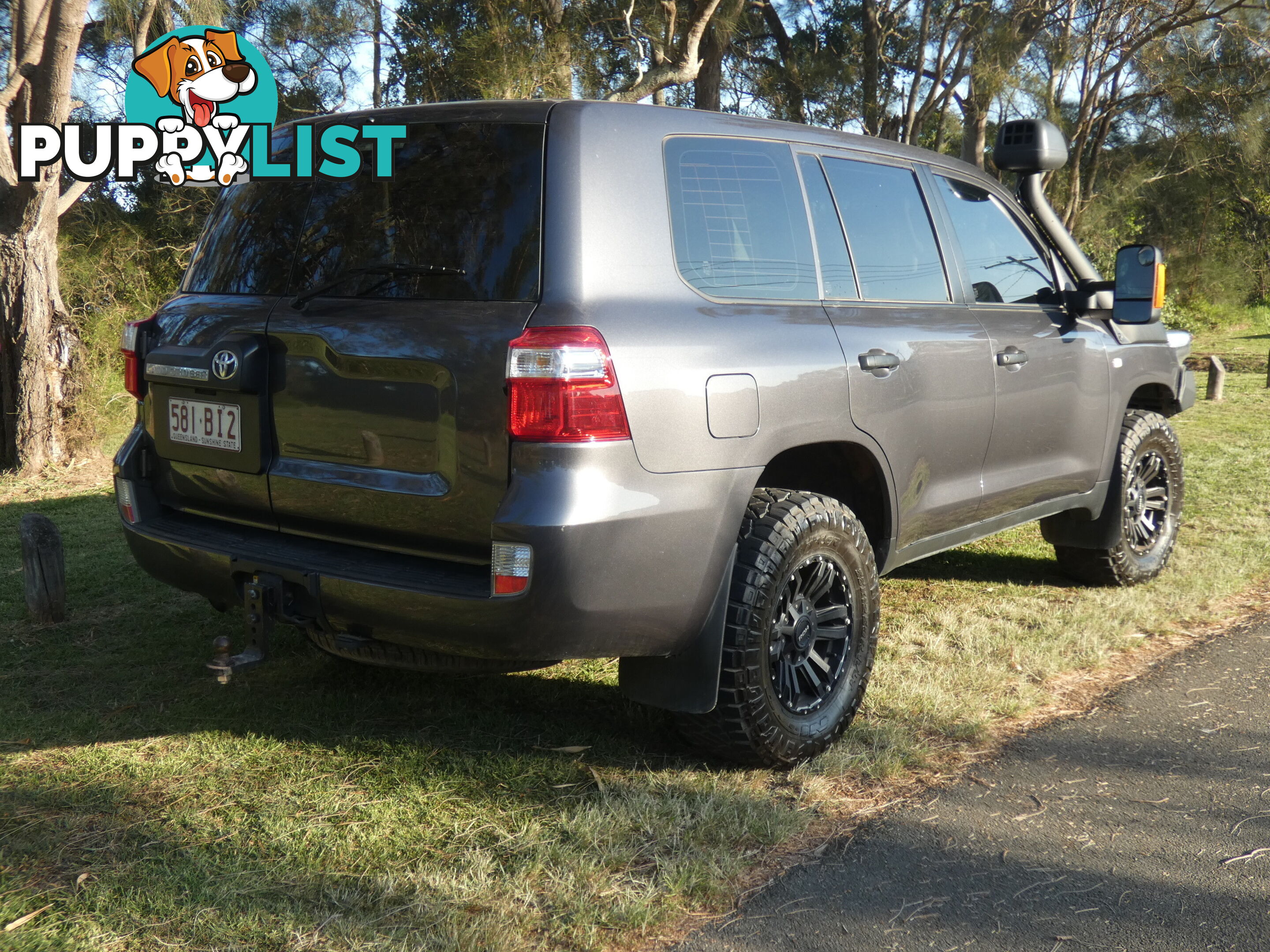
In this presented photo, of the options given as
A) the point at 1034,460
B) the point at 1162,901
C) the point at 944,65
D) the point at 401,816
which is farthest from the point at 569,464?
the point at 944,65

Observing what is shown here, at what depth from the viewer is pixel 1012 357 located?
13.7 feet

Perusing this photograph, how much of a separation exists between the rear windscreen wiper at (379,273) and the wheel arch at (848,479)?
115 centimetres

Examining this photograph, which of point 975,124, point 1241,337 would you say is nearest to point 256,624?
point 975,124

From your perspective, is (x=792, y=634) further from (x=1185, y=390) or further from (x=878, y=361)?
(x=1185, y=390)

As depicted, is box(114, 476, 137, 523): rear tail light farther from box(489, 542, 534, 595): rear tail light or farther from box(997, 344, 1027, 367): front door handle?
box(997, 344, 1027, 367): front door handle

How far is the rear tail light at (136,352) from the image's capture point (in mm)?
3490

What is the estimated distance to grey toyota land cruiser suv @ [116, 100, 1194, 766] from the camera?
2723mm

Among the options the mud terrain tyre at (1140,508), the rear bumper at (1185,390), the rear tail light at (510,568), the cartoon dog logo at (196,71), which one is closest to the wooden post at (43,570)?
the rear tail light at (510,568)

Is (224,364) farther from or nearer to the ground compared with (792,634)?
farther from the ground

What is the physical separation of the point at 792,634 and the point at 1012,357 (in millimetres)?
1537

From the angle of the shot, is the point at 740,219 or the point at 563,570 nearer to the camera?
the point at 563,570

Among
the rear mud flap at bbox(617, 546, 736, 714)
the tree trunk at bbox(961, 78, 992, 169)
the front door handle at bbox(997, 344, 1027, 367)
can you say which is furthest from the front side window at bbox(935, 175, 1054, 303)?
the tree trunk at bbox(961, 78, 992, 169)

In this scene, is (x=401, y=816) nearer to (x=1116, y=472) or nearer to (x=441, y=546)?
(x=441, y=546)

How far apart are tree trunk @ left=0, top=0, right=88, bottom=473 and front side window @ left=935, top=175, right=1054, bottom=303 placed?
6.47 meters
